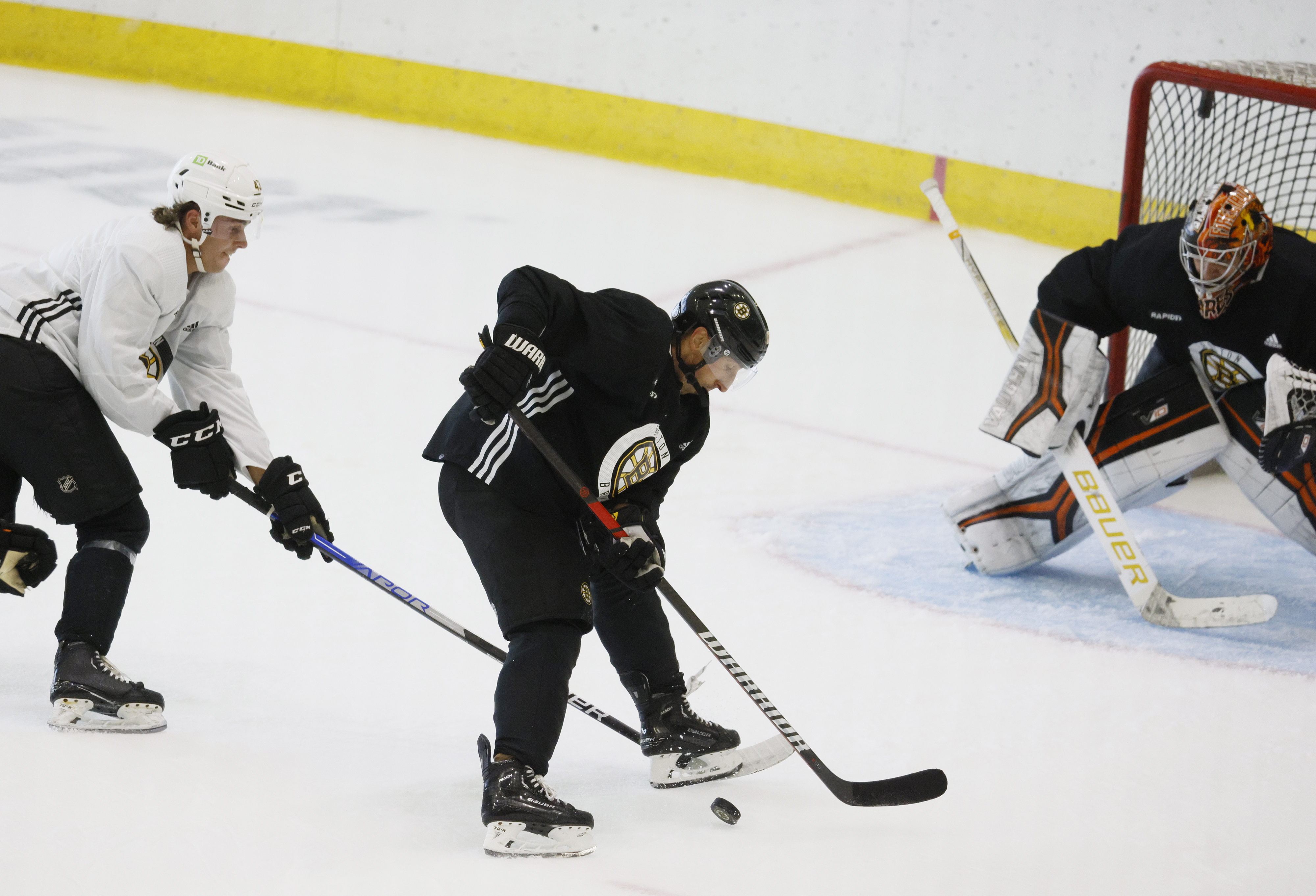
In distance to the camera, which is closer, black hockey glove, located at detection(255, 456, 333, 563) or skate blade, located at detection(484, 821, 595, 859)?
skate blade, located at detection(484, 821, 595, 859)

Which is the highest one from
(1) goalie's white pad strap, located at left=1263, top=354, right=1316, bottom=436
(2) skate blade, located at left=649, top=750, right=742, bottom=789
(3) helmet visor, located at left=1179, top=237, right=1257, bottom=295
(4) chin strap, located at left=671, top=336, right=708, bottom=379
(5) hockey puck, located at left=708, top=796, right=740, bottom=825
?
(3) helmet visor, located at left=1179, top=237, right=1257, bottom=295

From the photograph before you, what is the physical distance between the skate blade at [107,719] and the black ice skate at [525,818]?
63 centimetres

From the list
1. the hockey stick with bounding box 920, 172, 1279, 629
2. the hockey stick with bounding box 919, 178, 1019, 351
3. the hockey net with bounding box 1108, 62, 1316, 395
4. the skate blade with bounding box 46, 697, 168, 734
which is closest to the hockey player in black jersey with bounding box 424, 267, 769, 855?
the skate blade with bounding box 46, 697, 168, 734

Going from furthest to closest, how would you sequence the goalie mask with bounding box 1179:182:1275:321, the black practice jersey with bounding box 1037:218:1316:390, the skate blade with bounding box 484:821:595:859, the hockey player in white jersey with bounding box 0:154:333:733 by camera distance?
the black practice jersey with bounding box 1037:218:1316:390 < the goalie mask with bounding box 1179:182:1275:321 < the hockey player in white jersey with bounding box 0:154:333:733 < the skate blade with bounding box 484:821:595:859

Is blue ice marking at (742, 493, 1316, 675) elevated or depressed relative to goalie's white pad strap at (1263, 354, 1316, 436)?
depressed

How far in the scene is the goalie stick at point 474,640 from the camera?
2.39 metres

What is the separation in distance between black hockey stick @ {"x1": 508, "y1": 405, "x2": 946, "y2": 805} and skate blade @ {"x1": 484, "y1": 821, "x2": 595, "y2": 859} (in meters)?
0.39

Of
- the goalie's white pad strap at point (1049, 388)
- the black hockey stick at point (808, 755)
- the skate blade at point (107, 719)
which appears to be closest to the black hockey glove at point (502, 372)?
the black hockey stick at point (808, 755)

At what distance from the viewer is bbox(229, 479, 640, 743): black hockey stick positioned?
7.84 ft

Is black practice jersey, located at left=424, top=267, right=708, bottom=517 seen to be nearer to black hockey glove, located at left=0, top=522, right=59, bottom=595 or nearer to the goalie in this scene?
black hockey glove, located at left=0, top=522, right=59, bottom=595

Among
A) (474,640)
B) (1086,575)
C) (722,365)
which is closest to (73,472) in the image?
(474,640)

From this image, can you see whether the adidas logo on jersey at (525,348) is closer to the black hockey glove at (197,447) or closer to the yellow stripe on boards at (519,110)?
the black hockey glove at (197,447)

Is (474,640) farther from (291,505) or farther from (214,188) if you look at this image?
(214,188)

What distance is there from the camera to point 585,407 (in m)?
2.30
